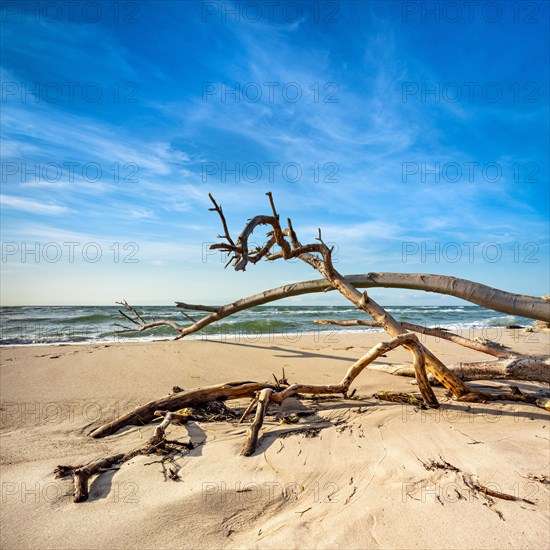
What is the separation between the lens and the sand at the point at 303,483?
1.83 meters

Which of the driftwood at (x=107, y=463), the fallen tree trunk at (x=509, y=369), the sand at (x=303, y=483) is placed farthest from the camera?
the fallen tree trunk at (x=509, y=369)

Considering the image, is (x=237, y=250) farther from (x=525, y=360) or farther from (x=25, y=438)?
(x=525, y=360)

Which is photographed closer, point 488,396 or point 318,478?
point 318,478

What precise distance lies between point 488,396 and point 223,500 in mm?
3043

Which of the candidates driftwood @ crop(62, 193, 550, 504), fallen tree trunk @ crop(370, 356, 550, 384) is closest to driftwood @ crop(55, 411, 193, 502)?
driftwood @ crop(62, 193, 550, 504)

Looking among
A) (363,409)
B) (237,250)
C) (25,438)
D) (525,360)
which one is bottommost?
(25,438)

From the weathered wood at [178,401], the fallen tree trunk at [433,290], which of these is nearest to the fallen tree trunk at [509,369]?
the fallen tree trunk at [433,290]

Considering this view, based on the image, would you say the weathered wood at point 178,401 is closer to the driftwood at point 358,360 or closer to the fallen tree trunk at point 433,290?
the driftwood at point 358,360

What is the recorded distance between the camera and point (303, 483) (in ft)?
7.40

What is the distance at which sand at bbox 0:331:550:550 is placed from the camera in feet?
6.01

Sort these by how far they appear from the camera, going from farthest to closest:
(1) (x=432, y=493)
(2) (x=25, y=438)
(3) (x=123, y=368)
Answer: (3) (x=123, y=368) → (2) (x=25, y=438) → (1) (x=432, y=493)

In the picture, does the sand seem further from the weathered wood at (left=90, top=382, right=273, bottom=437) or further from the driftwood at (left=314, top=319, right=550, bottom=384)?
the driftwood at (left=314, top=319, right=550, bottom=384)

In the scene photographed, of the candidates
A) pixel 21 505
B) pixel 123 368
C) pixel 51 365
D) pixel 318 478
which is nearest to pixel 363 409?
pixel 318 478

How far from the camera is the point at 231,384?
3.64 m
